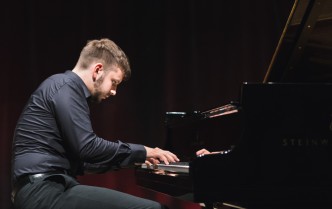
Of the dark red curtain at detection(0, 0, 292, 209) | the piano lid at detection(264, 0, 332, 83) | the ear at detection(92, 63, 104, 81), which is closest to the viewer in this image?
the ear at detection(92, 63, 104, 81)

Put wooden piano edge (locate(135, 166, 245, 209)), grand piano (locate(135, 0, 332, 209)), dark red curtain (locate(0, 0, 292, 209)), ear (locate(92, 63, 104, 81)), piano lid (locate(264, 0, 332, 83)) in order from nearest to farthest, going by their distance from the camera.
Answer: grand piano (locate(135, 0, 332, 209))
wooden piano edge (locate(135, 166, 245, 209))
ear (locate(92, 63, 104, 81))
piano lid (locate(264, 0, 332, 83))
dark red curtain (locate(0, 0, 292, 209))

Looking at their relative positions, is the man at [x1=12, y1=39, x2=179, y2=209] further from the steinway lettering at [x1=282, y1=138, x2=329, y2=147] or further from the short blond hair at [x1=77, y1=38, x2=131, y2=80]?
the steinway lettering at [x1=282, y1=138, x2=329, y2=147]

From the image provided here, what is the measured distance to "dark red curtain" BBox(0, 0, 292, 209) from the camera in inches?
174

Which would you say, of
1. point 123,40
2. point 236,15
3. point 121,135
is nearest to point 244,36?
point 236,15

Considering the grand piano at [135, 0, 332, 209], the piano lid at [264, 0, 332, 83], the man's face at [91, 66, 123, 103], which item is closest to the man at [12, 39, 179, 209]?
the man's face at [91, 66, 123, 103]

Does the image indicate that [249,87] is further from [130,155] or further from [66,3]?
[66,3]

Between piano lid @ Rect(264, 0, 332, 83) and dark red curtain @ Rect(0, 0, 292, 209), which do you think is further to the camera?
dark red curtain @ Rect(0, 0, 292, 209)

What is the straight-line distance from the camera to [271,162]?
1.91 m

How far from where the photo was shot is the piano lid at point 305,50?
2.54 m

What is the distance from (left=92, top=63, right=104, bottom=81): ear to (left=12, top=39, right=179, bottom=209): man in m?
0.09

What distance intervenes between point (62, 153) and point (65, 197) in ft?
0.64

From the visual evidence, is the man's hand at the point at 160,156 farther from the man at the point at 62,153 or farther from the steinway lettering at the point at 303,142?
the steinway lettering at the point at 303,142

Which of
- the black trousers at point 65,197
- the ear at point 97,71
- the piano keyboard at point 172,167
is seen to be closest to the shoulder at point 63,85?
the ear at point 97,71

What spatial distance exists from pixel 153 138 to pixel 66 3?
5.04 feet
